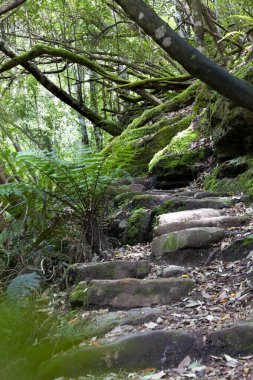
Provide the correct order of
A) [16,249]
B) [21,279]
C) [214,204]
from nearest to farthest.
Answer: [21,279]
[16,249]
[214,204]

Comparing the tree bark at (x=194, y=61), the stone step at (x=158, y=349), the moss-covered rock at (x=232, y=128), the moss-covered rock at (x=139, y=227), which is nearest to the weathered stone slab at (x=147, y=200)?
the moss-covered rock at (x=139, y=227)

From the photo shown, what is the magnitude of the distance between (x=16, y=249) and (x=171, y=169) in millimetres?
3165

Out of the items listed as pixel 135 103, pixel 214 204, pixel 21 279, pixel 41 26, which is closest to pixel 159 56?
pixel 135 103

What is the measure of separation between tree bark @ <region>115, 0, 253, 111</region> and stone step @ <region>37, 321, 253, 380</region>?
5.04ft

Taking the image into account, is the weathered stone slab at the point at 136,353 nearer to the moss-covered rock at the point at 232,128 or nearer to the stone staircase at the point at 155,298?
the stone staircase at the point at 155,298

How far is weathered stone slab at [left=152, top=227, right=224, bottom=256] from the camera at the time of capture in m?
3.54

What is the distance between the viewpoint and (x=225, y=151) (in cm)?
557

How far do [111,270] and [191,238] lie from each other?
28.3 inches

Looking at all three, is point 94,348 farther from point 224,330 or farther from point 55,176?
point 55,176

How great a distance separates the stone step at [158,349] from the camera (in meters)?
2.12

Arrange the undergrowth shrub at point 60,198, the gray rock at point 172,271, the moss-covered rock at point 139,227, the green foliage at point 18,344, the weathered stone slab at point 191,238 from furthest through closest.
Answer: the moss-covered rock at point 139,227 → the undergrowth shrub at point 60,198 → the weathered stone slab at point 191,238 → the gray rock at point 172,271 → the green foliage at point 18,344

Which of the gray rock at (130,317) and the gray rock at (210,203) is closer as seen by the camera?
the gray rock at (130,317)

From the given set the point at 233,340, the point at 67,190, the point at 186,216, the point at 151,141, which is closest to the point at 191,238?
the point at 186,216

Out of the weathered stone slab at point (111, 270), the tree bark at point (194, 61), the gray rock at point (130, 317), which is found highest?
the tree bark at point (194, 61)
